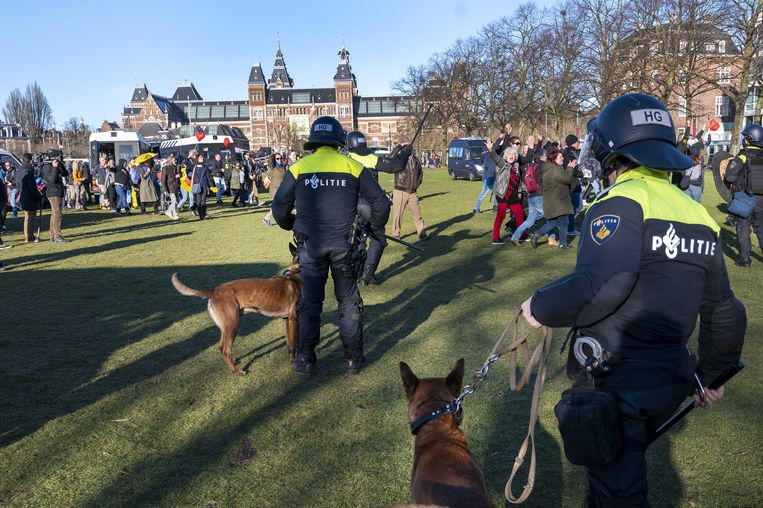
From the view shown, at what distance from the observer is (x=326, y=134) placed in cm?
504

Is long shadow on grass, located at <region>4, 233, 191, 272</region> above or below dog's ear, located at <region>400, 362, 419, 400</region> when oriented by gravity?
below

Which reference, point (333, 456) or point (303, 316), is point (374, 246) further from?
point (333, 456)

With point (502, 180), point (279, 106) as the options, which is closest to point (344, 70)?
point (279, 106)

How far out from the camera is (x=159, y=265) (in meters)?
10.9

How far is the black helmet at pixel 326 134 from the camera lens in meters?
5.05

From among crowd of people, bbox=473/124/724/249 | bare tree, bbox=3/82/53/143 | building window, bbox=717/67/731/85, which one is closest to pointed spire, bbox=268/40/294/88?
bare tree, bbox=3/82/53/143

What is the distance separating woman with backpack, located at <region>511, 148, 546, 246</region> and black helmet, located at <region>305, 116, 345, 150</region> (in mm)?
6591

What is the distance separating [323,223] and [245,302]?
1008 millimetres

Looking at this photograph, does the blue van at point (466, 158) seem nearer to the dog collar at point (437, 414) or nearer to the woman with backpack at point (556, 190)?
the woman with backpack at point (556, 190)

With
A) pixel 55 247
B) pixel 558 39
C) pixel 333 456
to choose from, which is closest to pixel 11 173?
pixel 55 247

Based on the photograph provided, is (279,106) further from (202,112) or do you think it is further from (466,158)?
(466,158)

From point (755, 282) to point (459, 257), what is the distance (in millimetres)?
4455

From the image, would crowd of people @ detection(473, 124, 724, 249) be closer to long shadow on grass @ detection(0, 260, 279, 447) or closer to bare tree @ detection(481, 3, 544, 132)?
long shadow on grass @ detection(0, 260, 279, 447)

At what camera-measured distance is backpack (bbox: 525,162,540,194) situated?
1091cm
